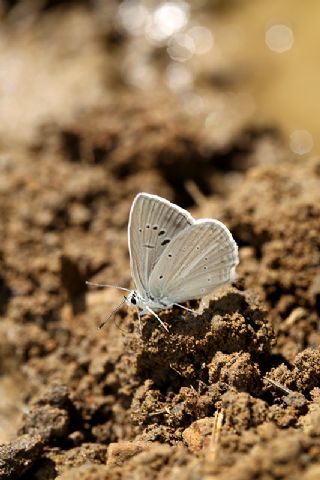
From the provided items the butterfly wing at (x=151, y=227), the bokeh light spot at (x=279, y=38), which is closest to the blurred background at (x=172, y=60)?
the bokeh light spot at (x=279, y=38)

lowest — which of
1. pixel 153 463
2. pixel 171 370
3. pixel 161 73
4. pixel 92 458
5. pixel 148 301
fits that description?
pixel 153 463

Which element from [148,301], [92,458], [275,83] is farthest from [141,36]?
[92,458]

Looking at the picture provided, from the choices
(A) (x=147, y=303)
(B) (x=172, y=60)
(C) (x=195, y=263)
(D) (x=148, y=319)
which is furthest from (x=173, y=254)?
(B) (x=172, y=60)

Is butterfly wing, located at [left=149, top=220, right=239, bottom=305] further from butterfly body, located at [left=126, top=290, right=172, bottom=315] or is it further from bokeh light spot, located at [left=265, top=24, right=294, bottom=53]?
→ bokeh light spot, located at [left=265, top=24, right=294, bottom=53]

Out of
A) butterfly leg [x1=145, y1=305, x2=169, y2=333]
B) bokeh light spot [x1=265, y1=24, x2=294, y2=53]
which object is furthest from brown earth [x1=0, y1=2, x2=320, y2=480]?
bokeh light spot [x1=265, y1=24, x2=294, y2=53]

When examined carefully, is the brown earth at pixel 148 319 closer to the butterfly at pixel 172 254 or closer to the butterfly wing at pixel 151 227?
the butterfly at pixel 172 254

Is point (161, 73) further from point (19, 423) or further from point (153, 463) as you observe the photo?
point (153, 463)

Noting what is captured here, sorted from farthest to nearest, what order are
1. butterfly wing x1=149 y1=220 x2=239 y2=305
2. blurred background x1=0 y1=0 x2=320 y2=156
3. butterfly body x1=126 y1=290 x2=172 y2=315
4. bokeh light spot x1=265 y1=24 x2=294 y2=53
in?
bokeh light spot x1=265 y1=24 x2=294 y2=53, blurred background x1=0 y1=0 x2=320 y2=156, butterfly body x1=126 y1=290 x2=172 y2=315, butterfly wing x1=149 y1=220 x2=239 y2=305

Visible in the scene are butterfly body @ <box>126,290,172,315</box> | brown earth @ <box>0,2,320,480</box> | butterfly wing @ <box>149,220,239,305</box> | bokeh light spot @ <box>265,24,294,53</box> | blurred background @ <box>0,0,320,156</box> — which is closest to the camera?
brown earth @ <box>0,2,320,480</box>
